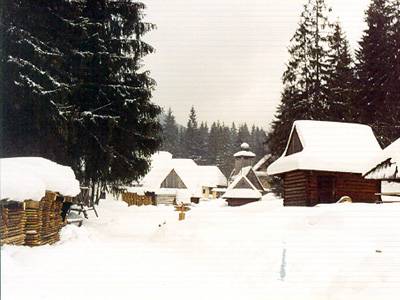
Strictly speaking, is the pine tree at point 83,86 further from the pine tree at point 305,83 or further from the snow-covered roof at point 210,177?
the snow-covered roof at point 210,177

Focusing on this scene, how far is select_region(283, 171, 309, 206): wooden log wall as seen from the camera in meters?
24.9

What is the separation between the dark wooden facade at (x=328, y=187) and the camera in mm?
24688

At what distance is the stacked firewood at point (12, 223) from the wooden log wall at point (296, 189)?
59.6 ft

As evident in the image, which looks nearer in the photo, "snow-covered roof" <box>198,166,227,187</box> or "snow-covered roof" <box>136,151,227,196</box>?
"snow-covered roof" <box>136,151,227,196</box>

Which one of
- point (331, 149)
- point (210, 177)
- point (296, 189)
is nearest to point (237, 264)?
point (296, 189)

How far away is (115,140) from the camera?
20.0 meters

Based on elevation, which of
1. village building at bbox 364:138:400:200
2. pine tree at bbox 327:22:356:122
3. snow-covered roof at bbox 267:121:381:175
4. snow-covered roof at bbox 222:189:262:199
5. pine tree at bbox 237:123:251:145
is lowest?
snow-covered roof at bbox 222:189:262:199

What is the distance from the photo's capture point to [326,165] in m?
24.2

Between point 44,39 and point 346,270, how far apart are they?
11.9 m

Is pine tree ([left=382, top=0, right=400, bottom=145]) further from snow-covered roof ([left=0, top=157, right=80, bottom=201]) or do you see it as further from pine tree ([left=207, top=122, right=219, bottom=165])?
pine tree ([left=207, top=122, right=219, bottom=165])

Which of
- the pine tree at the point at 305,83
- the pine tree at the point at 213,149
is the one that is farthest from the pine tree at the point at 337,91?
the pine tree at the point at 213,149

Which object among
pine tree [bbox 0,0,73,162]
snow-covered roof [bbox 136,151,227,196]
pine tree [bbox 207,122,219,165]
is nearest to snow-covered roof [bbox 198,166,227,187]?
snow-covered roof [bbox 136,151,227,196]

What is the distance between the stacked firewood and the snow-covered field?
9.9 inches

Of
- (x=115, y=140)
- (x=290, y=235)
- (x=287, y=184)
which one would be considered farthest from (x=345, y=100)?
(x=290, y=235)
